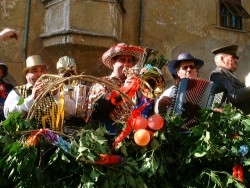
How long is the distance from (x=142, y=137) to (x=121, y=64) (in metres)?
0.86

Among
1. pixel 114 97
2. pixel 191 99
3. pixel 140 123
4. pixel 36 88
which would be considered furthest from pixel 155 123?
pixel 36 88

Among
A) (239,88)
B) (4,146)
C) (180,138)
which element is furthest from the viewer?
(239,88)

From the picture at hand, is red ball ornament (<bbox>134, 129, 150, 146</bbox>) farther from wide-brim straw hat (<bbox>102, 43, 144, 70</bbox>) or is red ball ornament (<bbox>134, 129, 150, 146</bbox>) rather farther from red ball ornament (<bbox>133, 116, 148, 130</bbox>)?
wide-brim straw hat (<bbox>102, 43, 144, 70</bbox>)

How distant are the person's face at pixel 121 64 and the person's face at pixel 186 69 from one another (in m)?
0.56

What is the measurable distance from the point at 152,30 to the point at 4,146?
6.87m

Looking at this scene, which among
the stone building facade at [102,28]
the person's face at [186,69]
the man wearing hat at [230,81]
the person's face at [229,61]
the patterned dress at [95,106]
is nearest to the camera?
the patterned dress at [95,106]

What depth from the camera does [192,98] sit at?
9.75ft

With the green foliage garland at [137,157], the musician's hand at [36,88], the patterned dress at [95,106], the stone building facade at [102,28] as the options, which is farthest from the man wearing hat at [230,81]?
the stone building facade at [102,28]

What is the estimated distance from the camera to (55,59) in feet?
26.0

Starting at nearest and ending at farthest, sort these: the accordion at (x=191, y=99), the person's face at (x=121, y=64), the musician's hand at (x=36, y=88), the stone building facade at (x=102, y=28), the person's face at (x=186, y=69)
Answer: the musician's hand at (x=36, y=88) → the accordion at (x=191, y=99) → the person's face at (x=121, y=64) → the person's face at (x=186, y=69) → the stone building facade at (x=102, y=28)

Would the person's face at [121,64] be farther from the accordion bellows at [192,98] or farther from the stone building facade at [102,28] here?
the stone building facade at [102,28]

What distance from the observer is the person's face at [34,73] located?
3677 millimetres

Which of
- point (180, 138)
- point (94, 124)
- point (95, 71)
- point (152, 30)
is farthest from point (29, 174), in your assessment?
point (152, 30)

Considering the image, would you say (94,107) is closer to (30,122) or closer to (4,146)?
(30,122)
